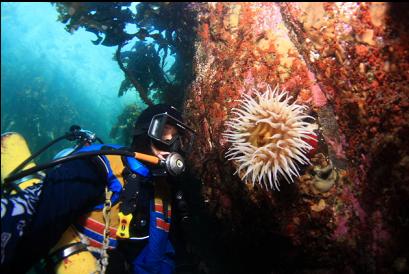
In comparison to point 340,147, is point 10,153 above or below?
below

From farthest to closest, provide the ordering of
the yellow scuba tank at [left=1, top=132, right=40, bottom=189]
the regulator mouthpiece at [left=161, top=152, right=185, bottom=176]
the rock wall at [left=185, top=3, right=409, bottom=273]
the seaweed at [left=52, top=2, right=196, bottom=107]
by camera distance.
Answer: the seaweed at [left=52, top=2, right=196, bottom=107] < the regulator mouthpiece at [left=161, top=152, right=185, bottom=176] < the rock wall at [left=185, top=3, right=409, bottom=273] < the yellow scuba tank at [left=1, top=132, right=40, bottom=189]

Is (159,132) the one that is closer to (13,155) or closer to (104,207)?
(104,207)

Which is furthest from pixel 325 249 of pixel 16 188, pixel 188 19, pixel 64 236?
pixel 188 19

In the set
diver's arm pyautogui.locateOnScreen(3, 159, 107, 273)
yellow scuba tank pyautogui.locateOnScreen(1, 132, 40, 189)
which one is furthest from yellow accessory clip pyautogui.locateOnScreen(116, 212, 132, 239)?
yellow scuba tank pyautogui.locateOnScreen(1, 132, 40, 189)

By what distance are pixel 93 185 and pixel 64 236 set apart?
0.60m

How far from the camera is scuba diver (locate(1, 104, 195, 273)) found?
217 centimetres

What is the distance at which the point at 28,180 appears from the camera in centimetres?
256

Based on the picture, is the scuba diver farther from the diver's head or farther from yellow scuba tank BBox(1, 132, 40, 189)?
yellow scuba tank BBox(1, 132, 40, 189)

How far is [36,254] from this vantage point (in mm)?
2219

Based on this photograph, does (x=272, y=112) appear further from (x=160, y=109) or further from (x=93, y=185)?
(x=93, y=185)

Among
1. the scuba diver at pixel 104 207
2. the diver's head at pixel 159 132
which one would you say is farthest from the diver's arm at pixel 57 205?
the diver's head at pixel 159 132

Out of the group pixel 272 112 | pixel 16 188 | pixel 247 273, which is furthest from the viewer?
pixel 247 273

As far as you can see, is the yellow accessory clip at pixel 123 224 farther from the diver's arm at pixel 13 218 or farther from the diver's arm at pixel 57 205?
the diver's arm at pixel 13 218

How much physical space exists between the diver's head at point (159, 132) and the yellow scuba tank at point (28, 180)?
1.05 m
